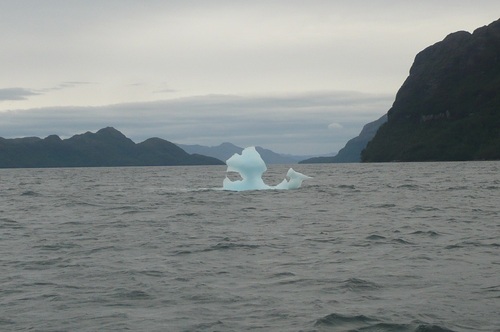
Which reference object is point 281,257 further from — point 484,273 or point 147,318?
point 147,318

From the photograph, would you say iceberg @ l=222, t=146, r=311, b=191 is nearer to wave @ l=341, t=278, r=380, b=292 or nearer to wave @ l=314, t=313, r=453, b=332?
wave @ l=341, t=278, r=380, b=292

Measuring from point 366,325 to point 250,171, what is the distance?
42.9 metres

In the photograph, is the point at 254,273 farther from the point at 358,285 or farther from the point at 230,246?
the point at 230,246

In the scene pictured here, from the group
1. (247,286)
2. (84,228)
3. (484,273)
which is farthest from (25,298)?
(84,228)

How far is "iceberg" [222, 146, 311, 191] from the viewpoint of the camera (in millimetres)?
52094

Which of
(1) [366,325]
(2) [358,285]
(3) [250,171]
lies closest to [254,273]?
(2) [358,285]

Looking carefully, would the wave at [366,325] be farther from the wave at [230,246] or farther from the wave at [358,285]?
the wave at [230,246]

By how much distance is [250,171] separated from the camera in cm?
5450

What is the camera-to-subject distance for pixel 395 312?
41.0 ft

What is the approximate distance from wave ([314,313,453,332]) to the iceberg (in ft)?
122

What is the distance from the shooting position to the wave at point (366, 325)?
11461 millimetres

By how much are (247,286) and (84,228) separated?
14.1 metres

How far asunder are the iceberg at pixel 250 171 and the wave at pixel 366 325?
3730 cm

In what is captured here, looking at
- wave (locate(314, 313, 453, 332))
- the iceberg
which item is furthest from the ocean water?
the iceberg
